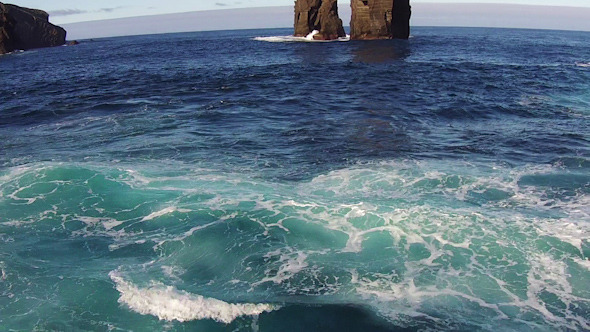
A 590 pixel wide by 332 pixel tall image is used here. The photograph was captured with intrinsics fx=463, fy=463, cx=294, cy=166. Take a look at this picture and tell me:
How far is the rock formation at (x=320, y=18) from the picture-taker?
83.2 m

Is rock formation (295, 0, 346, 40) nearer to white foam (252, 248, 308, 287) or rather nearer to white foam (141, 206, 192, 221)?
white foam (141, 206, 192, 221)

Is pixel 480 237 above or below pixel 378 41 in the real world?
below

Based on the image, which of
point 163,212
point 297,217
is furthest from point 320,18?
point 297,217

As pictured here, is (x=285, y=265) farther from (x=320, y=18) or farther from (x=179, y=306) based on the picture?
(x=320, y=18)

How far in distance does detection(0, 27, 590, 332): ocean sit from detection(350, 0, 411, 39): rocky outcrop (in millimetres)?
52583

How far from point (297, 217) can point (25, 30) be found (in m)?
119

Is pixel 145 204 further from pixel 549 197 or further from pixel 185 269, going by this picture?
pixel 549 197

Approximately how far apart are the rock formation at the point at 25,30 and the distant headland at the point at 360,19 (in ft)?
192

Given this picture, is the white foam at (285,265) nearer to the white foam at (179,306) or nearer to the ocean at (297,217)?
the ocean at (297,217)

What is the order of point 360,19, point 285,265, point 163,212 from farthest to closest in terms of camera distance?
point 360,19
point 163,212
point 285,265

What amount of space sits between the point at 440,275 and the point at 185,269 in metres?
5.92

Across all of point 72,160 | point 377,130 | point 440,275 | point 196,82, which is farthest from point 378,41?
point 440,275

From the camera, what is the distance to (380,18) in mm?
77438

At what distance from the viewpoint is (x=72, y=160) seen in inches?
716
